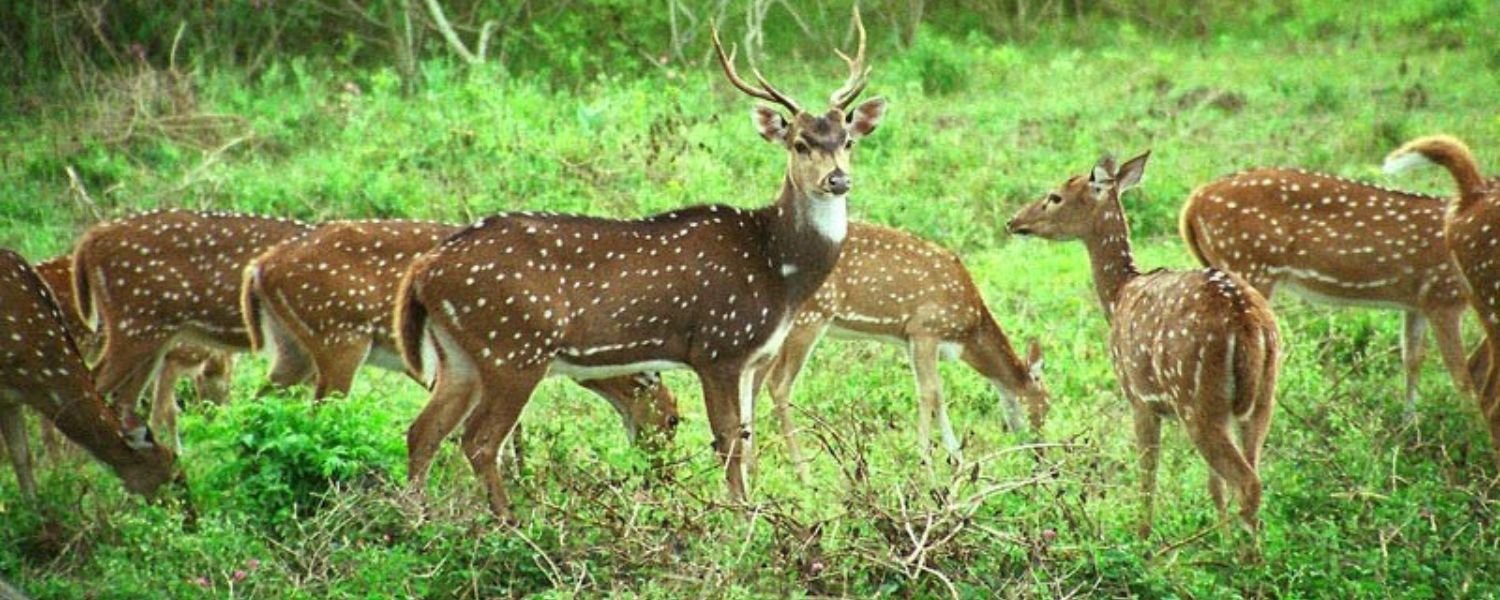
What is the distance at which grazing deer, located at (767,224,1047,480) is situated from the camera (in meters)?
11.0

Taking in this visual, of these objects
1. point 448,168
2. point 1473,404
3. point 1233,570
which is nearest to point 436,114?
point 448,168

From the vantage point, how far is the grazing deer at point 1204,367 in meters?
8.30

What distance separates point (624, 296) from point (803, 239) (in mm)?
918

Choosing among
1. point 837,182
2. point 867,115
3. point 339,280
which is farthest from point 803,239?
point 339,280

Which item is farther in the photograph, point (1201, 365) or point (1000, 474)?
point (1000, 474)

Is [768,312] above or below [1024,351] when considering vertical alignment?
above

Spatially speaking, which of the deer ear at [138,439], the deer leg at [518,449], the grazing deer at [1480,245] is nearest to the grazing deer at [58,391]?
the deer ear at [138,439]

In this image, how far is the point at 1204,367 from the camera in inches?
329

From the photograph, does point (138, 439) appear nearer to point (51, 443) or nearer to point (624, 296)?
point (51, 443)

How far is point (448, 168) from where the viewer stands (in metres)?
14.5

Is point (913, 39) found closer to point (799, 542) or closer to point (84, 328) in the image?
point (84, 328)

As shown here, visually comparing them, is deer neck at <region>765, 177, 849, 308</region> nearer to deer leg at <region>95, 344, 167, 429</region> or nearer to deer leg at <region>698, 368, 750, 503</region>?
deer leg at <region>698, 368, 750, 503</region>

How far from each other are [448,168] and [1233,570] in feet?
24.7

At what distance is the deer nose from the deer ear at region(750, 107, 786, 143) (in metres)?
0.46
